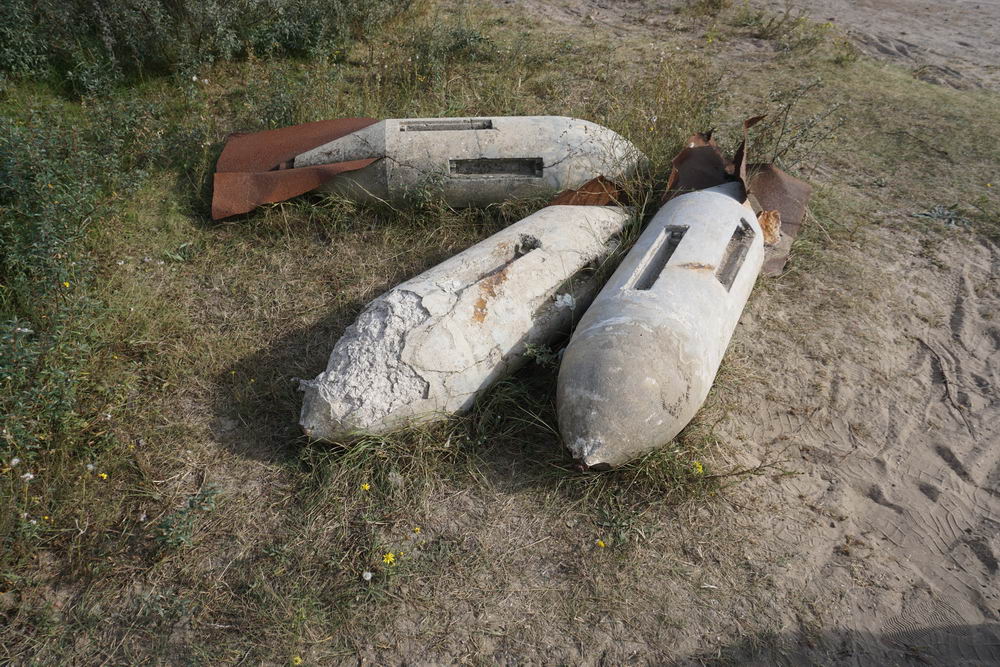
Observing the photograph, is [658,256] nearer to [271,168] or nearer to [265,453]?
[265,453]

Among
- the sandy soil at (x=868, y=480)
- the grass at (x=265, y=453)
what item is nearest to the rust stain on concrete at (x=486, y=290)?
the grass at (x=265, y=453)

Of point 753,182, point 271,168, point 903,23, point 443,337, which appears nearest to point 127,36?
point 271,168

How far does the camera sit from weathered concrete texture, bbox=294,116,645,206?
198 inches

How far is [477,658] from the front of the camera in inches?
115

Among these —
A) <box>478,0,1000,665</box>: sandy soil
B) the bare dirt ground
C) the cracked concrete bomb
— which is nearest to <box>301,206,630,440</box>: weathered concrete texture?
the cracked concrete bomb

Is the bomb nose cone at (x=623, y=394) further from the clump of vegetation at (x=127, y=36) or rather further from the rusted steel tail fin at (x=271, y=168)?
the clump of vegetation at (x=127, y=36)

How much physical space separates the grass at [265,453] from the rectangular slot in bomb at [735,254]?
22.6 inches

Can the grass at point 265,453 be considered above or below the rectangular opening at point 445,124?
below

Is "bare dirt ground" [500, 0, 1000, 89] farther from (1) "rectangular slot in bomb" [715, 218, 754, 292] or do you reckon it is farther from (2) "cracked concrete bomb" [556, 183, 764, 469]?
(2) "cracked concrete bomb" [556, 183, 764, 469]

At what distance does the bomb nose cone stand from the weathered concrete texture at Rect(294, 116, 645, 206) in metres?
2.02

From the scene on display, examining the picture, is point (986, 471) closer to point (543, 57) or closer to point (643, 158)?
point (643, 158)

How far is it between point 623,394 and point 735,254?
1.62 metres

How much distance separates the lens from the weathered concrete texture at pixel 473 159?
503cm

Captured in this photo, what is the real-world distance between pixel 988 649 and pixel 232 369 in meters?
4.08
